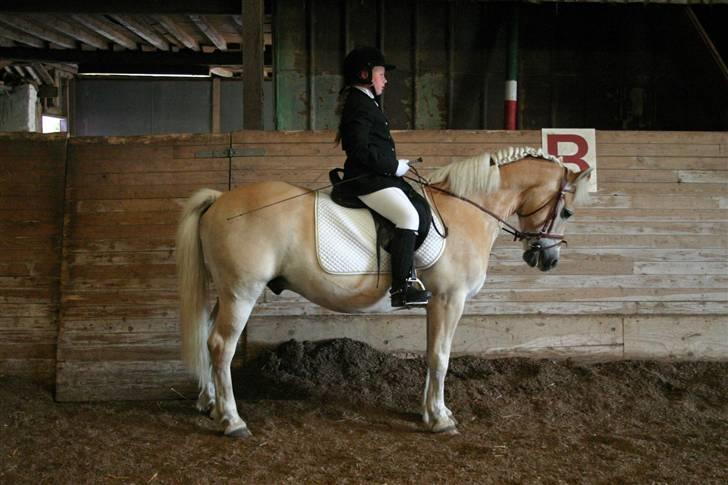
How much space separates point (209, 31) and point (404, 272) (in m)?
7.31

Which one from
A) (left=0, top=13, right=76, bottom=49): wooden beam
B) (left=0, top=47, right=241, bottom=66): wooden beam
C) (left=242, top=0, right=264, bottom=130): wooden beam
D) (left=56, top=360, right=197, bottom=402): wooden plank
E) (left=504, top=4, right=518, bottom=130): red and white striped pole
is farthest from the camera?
(left=0, top=47, right=241, bottom=66): wooden beam

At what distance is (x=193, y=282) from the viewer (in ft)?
14.1

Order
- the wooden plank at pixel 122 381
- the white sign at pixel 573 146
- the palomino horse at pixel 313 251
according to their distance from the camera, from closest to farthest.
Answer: the palomino horse at pixel 313 251 → the wooden plank at pixel 122 381 → the white sign at pixel 573 146

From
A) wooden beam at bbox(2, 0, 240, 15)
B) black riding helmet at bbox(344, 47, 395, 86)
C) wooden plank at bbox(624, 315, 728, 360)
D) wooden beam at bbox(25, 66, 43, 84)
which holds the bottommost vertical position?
wooden plank at bbox(624, 315, 728, 360)

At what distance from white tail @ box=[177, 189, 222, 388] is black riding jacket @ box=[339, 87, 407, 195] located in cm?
93

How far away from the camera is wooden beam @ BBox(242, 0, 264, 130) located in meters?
5.79

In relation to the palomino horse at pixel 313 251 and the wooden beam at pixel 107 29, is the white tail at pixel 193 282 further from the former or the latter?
the wooden beam at pixel 107 29

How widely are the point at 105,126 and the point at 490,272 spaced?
1001 centimetres

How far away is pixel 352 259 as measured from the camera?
163 inches

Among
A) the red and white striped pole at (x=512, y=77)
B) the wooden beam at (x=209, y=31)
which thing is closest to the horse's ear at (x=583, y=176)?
the red and white striped pole at (x=512, y=77)

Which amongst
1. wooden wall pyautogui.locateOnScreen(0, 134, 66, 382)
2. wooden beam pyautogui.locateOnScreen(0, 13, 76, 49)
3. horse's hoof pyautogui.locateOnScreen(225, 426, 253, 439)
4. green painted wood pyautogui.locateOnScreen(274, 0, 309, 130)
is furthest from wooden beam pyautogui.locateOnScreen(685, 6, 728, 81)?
wooden beam pyautogui.locateOnScreen(0, 13, 76, 49)

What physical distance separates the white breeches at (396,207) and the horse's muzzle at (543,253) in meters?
0.89

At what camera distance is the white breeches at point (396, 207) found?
13.2ft

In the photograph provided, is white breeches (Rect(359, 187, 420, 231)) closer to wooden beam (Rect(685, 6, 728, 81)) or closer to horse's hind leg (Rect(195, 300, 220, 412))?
horse's hind leg (Rect(195, 300, 220, 412))
